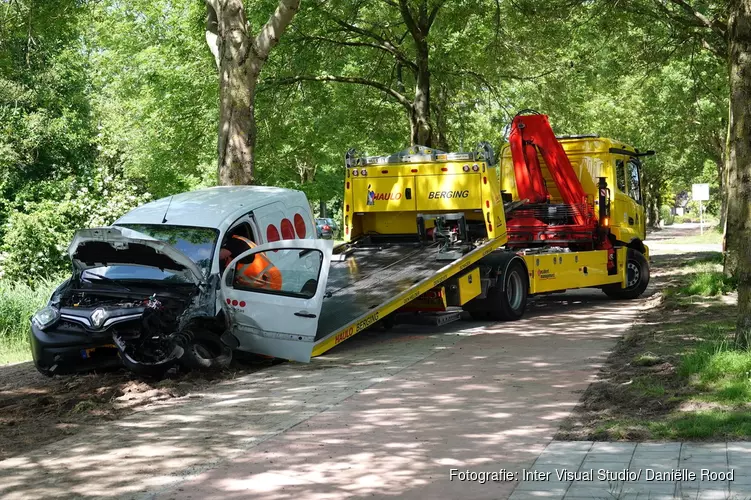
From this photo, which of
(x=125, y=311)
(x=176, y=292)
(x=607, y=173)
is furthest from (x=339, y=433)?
(x=607, y=173)

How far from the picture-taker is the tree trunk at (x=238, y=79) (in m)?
15.5

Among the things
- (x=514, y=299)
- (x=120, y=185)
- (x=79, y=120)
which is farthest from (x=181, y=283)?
(x=79, y=120)

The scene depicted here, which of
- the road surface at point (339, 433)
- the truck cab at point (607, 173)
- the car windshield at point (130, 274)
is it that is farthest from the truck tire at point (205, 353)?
the truck cab at point (607, 173)

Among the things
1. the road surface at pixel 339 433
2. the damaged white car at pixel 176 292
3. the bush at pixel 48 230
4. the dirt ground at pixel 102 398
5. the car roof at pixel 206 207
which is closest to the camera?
the road surface at pixel 339 433

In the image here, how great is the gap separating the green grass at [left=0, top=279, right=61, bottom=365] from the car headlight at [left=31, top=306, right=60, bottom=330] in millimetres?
4487

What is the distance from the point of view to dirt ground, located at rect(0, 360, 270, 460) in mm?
8359

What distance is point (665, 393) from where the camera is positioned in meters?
8.56

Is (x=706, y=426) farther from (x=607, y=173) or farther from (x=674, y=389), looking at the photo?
(x=607, y=173)

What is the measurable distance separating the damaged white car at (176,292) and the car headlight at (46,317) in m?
0.02

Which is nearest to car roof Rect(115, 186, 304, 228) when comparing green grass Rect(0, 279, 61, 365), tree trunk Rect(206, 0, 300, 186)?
tree trunk Rect(206, 0, 300, 186)

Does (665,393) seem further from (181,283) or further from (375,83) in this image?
(375,83)

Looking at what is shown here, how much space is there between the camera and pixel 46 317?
419 inches

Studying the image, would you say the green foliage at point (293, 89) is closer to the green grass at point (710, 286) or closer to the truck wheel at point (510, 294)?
the green grass at point (710, 286)

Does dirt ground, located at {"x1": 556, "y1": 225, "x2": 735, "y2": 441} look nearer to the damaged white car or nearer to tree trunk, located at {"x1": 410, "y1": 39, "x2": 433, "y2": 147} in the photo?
the damaged white car
